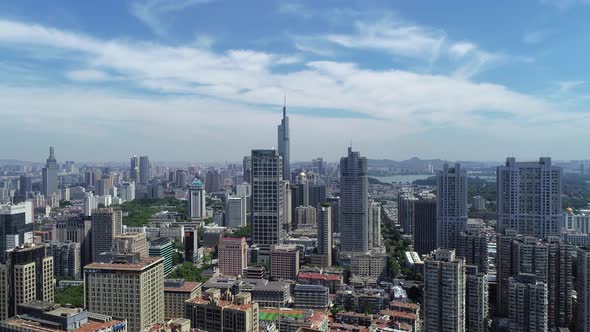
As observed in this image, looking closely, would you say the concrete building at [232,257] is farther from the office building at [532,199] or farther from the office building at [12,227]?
the office building at [532,199]

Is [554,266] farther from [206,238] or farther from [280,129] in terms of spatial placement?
[280,129]

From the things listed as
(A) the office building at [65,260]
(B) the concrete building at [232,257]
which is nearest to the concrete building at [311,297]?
(B) the concrete building at [232,257]

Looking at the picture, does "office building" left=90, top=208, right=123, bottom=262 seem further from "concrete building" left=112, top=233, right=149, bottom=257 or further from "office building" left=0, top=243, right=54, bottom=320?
"office building" left=0, top=243, right=54, bottom=320

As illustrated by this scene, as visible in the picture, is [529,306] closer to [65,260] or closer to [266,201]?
[266,201]

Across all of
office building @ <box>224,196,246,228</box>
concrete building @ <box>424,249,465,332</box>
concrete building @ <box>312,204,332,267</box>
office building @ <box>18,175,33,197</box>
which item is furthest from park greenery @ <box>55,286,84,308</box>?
office building @ <box>18,175,33,197</box>

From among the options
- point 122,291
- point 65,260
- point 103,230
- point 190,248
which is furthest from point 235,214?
point 122,291

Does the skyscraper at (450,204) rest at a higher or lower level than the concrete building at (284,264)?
higher

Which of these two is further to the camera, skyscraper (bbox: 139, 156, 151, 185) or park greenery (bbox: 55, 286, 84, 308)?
skyscraper (bbox: 139, 156, 151, 185)

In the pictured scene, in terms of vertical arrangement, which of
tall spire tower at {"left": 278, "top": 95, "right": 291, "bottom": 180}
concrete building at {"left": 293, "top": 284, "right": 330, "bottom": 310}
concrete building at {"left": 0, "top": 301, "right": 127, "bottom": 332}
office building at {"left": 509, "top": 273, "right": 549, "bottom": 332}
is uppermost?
tall spire tower at {"left": 278, "top": 95, "right": 291, "bottom": 180}
